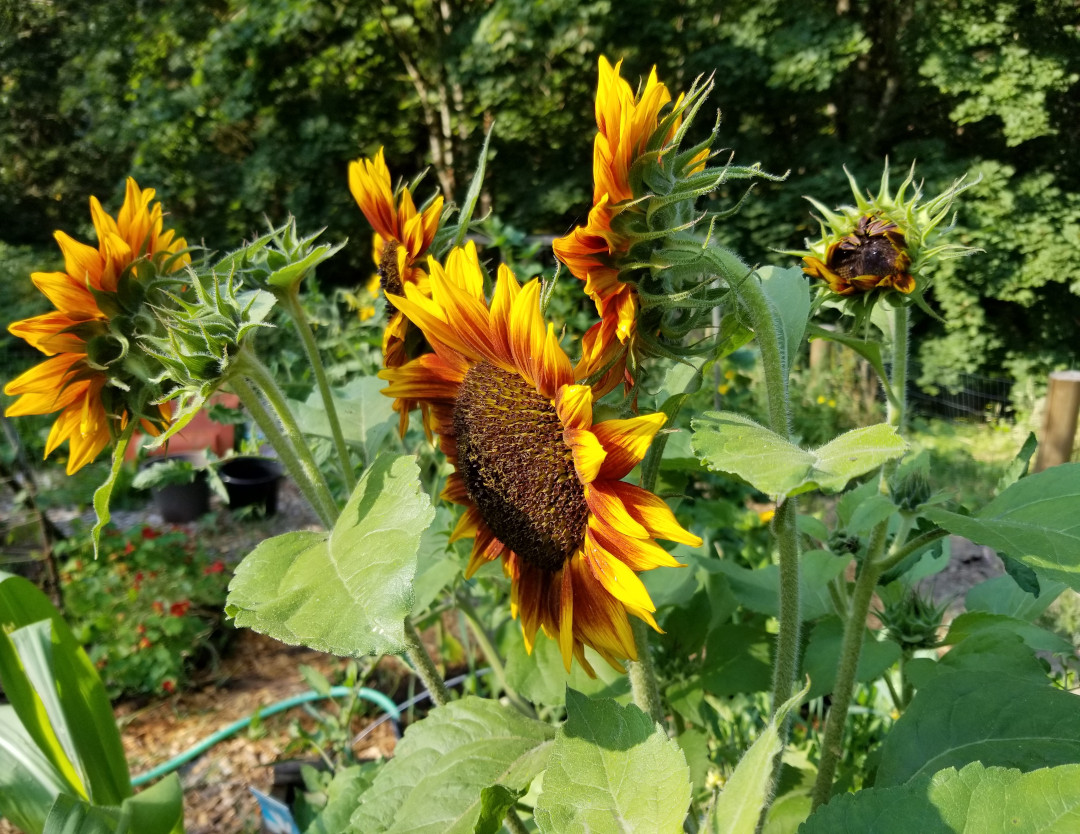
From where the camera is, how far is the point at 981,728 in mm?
465

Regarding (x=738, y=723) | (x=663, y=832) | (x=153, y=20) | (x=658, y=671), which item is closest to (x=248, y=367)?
(x=663, y=832)

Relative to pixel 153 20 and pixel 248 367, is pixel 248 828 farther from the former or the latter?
pixel 153 20

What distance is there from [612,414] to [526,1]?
16.8 feet

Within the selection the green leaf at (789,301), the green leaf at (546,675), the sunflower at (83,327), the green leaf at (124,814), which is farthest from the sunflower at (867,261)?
the green leaf at (124,814)

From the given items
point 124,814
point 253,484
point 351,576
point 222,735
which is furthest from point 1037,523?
point 253,484

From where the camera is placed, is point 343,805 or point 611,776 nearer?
point 611,776

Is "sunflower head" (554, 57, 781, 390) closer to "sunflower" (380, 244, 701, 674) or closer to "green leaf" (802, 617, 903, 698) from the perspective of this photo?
"sunflower" (380, 244, 701, 674)

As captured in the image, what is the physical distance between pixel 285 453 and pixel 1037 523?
43 centimetres

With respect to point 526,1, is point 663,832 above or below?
below

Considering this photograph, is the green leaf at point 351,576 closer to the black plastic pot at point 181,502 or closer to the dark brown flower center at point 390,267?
the dark brown flower center at point 390,267

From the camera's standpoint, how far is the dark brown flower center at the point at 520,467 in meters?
0.42

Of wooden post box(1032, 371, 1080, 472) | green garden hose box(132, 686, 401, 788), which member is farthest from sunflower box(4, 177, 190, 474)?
wooden post box(1032, 371, 1080, 472)

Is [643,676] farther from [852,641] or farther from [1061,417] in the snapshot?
[1061,417]

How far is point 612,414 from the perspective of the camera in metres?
0.40
